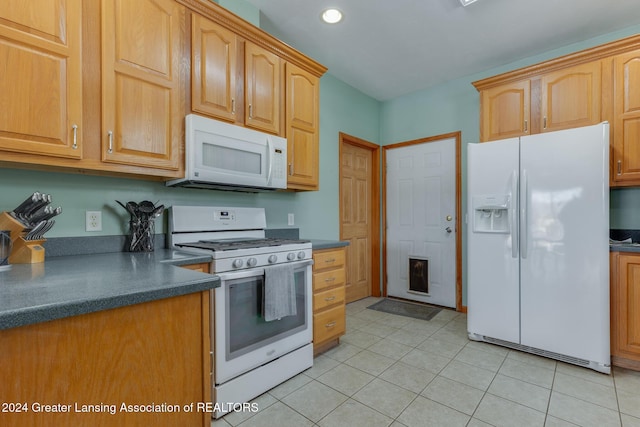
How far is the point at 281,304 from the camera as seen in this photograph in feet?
A: 6.16

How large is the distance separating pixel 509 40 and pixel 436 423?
313cm

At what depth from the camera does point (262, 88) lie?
88.4 inches

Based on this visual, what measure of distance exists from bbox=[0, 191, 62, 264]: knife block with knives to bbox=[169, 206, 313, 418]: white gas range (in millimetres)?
667

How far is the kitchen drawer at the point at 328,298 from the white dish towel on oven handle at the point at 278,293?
0.35 meters

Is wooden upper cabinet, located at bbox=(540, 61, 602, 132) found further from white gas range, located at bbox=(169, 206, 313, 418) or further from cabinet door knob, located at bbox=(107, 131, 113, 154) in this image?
cabinet door knob, located at bbox=(107, 131, 113, 154)

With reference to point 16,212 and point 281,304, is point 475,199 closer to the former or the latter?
point 281,304

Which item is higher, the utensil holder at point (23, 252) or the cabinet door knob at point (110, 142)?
the cabinet door knob at point (110, 142)

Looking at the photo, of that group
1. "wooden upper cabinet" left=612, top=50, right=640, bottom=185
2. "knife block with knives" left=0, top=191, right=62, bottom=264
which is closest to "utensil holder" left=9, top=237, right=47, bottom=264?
"knife block with knives" left=0, top=191, right=62, bottom=264

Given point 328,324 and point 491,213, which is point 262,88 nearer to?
point 328,324

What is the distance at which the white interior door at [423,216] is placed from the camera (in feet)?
11.6

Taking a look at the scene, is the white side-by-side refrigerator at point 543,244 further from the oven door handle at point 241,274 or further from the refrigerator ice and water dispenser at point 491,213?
the oven door handle at point 241,274

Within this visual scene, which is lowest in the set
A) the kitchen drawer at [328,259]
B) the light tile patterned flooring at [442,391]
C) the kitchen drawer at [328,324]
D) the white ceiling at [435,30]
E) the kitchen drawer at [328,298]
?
the light tile patterned flooring at [442,391]


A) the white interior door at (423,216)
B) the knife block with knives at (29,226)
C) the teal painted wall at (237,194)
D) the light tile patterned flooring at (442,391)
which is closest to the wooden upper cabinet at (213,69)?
the teal painted wall at (237,194)

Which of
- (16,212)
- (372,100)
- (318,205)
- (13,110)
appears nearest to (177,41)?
(13,110)
